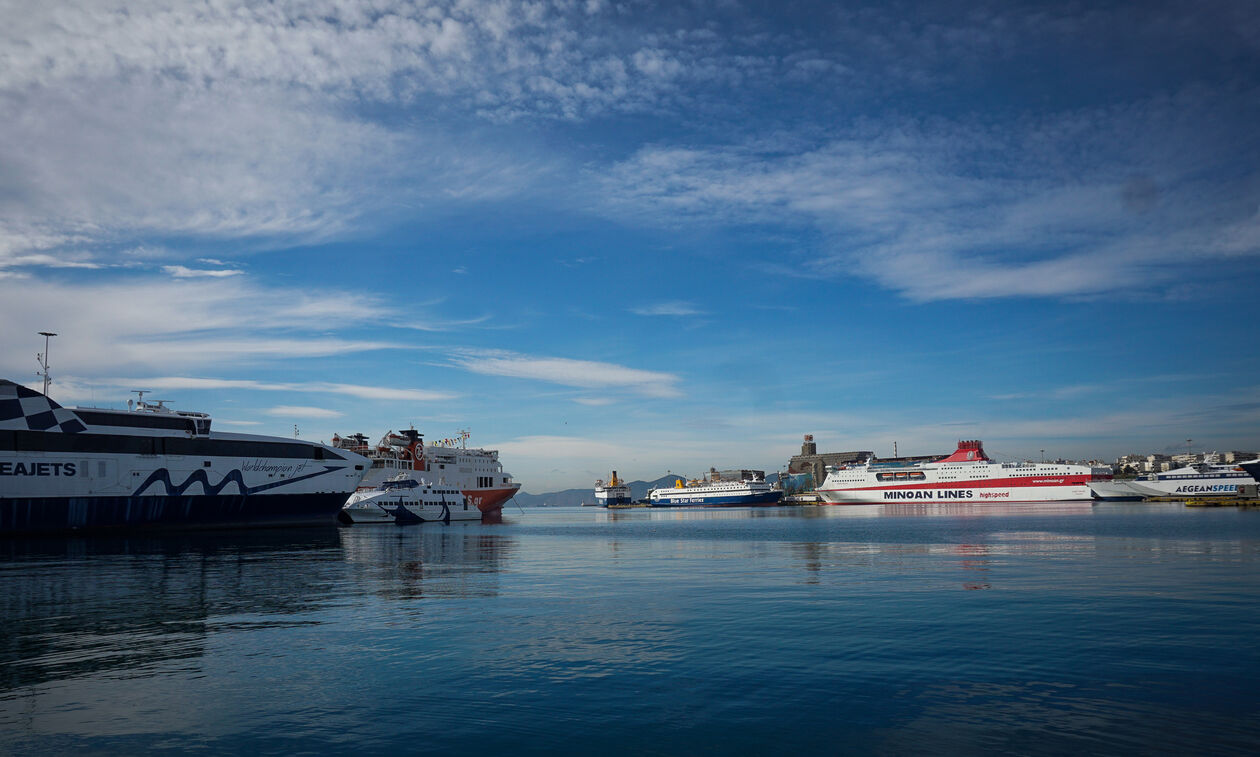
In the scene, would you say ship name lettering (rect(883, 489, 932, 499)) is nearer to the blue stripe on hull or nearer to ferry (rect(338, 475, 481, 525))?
ferry (rect(338, 475, 481, 525))

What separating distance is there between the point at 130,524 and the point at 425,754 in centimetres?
7157

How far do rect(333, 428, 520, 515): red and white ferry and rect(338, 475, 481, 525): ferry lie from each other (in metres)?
8.77

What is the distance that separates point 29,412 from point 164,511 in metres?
13.9

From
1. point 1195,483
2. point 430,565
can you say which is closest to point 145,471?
point 430,565

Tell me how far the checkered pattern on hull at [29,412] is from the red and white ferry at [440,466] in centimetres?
4588

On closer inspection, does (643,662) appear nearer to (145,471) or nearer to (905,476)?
(145,471)

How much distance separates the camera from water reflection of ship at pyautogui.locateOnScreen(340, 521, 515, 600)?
26619 mm

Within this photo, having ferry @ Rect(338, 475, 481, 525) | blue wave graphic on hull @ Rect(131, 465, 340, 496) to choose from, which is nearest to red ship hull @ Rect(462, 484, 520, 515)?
ferry @ Rect(338, 475, 481, 525)

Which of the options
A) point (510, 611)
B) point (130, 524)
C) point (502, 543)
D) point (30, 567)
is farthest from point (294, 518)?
point (510, 611)

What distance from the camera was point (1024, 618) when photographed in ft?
62.0

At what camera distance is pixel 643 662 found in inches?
573

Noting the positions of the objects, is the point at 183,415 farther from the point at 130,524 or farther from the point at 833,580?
the point at 833,580

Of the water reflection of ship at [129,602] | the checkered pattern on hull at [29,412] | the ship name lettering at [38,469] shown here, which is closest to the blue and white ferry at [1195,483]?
the water reflection of ship at [129,602]

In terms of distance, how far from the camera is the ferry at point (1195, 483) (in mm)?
132000
